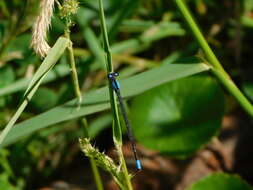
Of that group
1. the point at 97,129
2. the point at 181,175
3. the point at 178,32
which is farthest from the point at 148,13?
the point at 181,175

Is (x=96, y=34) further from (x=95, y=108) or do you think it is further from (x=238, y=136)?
(x=95, y=108)

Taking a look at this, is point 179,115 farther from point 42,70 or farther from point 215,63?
point 42,70

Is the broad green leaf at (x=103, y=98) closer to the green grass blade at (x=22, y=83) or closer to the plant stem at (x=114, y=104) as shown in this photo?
the plant stem at (x=114, y=104)

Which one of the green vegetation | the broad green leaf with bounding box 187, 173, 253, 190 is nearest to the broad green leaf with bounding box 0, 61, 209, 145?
the green vegetation

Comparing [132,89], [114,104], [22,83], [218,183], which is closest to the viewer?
[114,104]

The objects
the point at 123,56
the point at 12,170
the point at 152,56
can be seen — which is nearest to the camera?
the point at 12,170

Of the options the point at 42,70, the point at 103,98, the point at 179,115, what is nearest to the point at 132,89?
the point at 103,98
